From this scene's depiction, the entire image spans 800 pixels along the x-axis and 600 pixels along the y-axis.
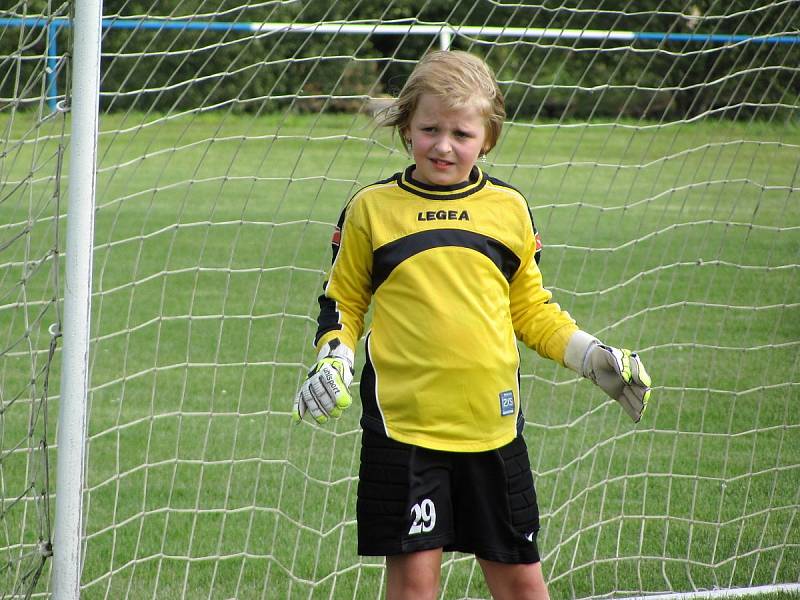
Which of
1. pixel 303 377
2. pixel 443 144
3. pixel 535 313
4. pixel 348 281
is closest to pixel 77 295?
pixel 348 281

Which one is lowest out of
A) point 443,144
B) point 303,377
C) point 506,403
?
point 303,377

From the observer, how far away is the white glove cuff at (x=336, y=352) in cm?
240

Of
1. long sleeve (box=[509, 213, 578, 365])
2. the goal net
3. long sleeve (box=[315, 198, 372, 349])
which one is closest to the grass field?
the goal net

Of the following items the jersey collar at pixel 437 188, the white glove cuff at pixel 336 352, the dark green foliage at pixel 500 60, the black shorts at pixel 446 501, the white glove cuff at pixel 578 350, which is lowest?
the dark green foliage at pixel 500 60

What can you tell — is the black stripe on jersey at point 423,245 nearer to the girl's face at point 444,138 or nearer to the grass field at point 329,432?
the girl's face at point 444,138

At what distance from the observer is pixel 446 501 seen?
2.44 m

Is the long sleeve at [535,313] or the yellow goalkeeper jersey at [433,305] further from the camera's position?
the long sleeve at [535,313]

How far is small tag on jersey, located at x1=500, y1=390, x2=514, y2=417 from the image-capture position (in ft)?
8.04

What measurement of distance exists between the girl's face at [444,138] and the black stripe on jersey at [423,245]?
0.12 meters

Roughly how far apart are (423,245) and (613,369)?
0.50 m

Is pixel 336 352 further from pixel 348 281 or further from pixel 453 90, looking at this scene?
pixel 453 90

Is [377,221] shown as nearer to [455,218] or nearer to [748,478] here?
[455,218]

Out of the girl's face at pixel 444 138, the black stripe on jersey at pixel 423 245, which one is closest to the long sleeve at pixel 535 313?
the black stripe on jersey at pixel 423 245

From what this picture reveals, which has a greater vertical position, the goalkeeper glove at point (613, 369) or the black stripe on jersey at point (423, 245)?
the black stripe on jersey at point (423, 245)
